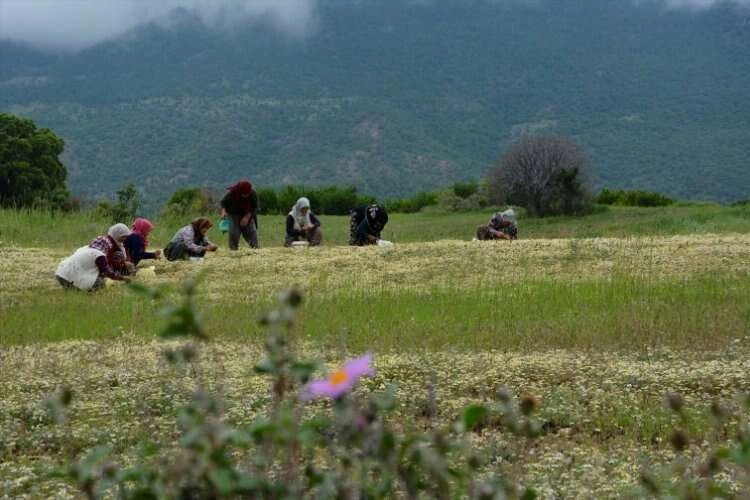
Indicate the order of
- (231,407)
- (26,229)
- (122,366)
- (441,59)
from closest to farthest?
(231,407), (122,366), (26,229), (441,59)

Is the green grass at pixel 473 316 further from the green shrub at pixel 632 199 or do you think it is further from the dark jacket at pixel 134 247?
the green shrub at pixel 632 199

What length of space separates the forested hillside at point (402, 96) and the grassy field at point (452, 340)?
7292cm

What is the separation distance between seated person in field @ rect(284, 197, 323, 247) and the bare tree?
22860mm

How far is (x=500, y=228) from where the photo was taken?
67.2ft

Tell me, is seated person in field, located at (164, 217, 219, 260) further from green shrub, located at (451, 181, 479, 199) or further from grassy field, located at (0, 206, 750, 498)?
green shrub, located at (451, 181, 479, 199)

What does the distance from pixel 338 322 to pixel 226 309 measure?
1.75m

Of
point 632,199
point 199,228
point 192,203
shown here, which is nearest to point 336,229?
point 192,203

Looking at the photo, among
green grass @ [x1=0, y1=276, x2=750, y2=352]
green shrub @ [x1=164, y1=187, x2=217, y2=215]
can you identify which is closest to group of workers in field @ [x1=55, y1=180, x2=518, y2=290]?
green grass @ [x1=0, y1=276, x2=750, y2=352]

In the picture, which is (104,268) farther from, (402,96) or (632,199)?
(402,96)

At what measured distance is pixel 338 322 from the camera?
11.1 meters

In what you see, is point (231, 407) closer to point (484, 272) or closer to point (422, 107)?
point (484, 272)

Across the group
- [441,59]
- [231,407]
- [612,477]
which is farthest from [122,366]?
→ [441,59]

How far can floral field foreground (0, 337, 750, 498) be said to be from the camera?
5555 mm

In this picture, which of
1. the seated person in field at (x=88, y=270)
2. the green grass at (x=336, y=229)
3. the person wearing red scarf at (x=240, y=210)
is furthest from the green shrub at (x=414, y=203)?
the seated person in field at (x=88, y=270)
